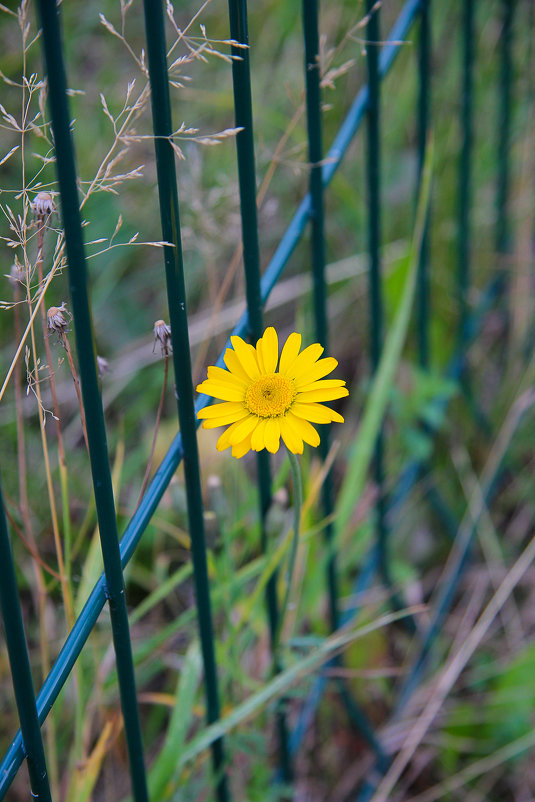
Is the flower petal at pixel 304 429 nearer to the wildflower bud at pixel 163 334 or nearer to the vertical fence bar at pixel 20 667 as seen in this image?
the wildflower bud at pixel 163 334

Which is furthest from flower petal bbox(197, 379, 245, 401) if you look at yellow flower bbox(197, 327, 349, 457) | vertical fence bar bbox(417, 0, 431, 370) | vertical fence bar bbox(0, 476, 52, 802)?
vertical fence bar bbox(417, 0, 431, 370)

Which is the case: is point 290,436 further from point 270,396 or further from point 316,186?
point 316,186

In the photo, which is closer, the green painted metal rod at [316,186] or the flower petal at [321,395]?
the flower petal at [321,395]

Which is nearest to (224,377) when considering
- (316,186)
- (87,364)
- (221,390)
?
(221,390)

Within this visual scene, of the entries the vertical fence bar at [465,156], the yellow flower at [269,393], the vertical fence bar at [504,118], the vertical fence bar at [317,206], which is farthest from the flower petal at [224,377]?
the vertical fence bar at [504,118]

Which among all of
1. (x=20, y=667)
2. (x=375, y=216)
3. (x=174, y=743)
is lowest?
(x=174, y=743)

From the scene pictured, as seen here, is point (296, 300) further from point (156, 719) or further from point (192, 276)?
point (156, 719)
